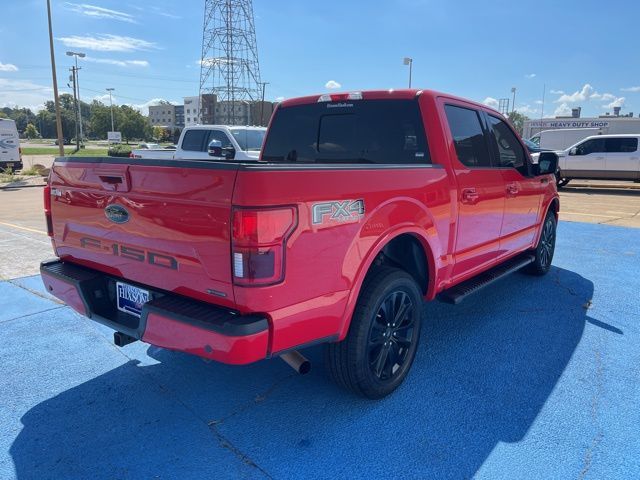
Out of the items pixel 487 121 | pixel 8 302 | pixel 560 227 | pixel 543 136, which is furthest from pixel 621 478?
pixel 543 136

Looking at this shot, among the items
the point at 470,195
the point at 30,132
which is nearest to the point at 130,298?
the point at 470,195

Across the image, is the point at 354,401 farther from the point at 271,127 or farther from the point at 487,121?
the point at 487,121

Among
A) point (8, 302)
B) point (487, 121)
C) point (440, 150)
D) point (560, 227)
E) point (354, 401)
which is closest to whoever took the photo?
point (354, 401)

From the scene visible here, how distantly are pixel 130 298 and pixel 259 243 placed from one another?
1.13 metres

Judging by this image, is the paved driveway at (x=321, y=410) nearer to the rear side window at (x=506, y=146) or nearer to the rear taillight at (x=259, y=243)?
the rear taillight at (x=259, y=243)

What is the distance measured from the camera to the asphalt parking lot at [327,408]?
2.46 metres

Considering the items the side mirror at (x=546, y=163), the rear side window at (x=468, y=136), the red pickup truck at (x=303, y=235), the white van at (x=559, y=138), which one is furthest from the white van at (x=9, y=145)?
the white van at (x=559, y=138)

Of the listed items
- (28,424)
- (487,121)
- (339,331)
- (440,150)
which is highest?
(487,121)

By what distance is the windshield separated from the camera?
1091 centimetres

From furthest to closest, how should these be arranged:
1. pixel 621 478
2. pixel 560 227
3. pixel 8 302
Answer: pixel 560 227
pixel 8 302
pixel 621 478

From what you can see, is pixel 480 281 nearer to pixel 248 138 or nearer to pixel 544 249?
pixel 544 249

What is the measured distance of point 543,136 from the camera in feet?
84.2

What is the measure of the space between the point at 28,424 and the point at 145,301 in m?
1.03

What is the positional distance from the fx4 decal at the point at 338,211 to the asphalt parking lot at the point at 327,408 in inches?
49.4
